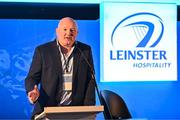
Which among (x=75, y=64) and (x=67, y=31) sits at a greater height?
(x=67, y=31)

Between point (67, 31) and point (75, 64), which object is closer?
point (67, 31)

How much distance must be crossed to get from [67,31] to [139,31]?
4489mm

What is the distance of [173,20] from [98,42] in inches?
49.2

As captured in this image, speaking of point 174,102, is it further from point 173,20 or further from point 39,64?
point 39,64

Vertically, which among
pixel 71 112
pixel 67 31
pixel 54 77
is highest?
pixel 67 31

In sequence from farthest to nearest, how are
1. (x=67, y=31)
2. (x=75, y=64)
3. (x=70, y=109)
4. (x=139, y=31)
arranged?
1. (x=139, y=31)
2. (x=75, y=64)
3. (x=67, y=31)
4. (x=70, y=109)

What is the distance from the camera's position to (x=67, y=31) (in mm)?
3115

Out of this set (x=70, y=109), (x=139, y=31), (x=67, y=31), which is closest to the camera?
(x=70, y=109)

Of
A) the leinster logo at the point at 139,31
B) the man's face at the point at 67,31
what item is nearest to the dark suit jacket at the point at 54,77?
the man's face at the point at 67,31

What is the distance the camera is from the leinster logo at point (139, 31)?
7.41 meters

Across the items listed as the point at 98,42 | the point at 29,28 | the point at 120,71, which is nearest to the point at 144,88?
the point at 120,71

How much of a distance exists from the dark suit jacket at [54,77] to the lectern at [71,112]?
1.80 ft

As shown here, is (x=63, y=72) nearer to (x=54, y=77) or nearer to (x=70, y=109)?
(x=54, y=77)

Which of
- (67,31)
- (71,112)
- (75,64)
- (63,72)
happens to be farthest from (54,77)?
(71,112)
